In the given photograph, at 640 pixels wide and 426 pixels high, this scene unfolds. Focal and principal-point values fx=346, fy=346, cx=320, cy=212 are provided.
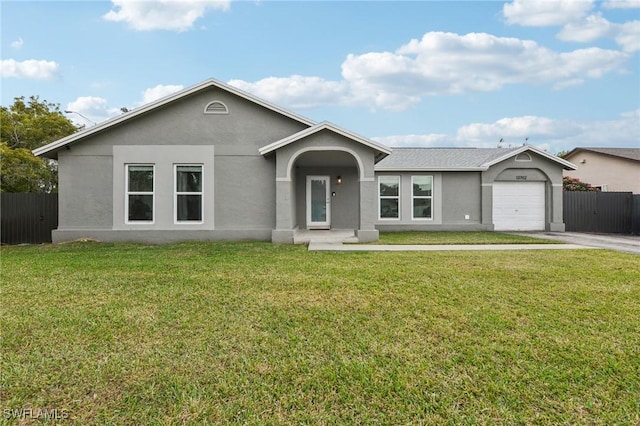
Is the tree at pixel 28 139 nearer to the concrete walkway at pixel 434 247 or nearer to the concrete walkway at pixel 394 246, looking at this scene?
the concrete walkway at pixel 394 246

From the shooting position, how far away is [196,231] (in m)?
11.7

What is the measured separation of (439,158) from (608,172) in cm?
1293

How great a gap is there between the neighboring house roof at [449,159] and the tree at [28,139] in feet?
61.0

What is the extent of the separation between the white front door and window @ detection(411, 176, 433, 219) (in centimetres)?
398

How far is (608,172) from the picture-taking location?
21.2 m

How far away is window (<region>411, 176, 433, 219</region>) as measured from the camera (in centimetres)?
1545

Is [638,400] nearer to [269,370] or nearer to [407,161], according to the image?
[269,370]

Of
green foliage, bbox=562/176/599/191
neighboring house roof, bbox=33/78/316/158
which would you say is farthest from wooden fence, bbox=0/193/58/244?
green foliage, bbox=562/176/599/191

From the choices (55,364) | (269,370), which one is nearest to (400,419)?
(269,370)

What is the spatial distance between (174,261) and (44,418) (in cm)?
570

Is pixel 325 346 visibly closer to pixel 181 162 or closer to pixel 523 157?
pixel 181 162

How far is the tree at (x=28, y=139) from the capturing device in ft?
59.2

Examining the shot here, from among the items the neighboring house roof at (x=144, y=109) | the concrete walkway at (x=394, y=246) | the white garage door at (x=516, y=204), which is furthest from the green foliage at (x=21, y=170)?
the white garage door at (x=516, y=204)

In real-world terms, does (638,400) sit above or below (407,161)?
below
